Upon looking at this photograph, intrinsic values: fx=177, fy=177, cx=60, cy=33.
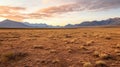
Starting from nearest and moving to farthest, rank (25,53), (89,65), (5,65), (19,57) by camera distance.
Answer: (89,65) < (5,65) < (19,57) < (25,53)

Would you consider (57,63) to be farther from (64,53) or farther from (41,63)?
(64,53)

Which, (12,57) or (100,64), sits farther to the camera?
(12,57)

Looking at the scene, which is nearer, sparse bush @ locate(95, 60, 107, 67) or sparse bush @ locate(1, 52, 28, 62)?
sparse bush @ locate(95, 60, 107, 67)

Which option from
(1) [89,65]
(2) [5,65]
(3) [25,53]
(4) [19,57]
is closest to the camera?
(1) [89,65]

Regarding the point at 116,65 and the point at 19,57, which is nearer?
the point at 116,65

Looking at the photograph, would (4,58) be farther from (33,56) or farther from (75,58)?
(75,58)

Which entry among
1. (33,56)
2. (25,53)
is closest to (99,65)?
(33,56)

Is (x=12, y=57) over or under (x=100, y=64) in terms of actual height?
over

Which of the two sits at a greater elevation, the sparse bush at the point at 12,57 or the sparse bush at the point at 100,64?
the sparse bush at the point at 12,57

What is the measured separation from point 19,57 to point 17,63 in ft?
4.27

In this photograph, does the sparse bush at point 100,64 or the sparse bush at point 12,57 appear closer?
the sparse bush at point 100,64

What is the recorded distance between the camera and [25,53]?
16312 mm

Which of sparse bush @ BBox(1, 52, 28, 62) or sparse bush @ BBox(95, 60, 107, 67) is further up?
sparse bush @ BBox(1, 52, 28, 62)

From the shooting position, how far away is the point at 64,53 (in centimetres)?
1680
